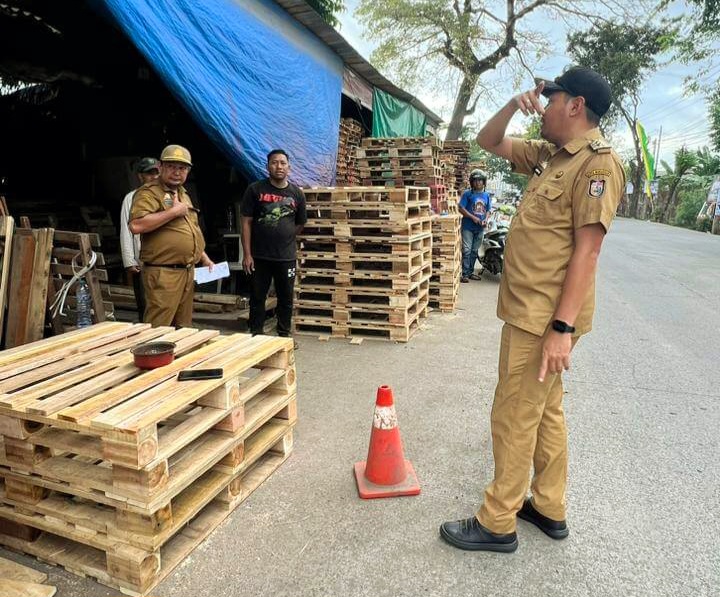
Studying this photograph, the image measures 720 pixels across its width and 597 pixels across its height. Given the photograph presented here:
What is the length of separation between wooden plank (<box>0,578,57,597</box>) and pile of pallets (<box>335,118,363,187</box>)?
741 centimetres

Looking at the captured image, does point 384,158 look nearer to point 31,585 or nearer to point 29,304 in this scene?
point 29,304

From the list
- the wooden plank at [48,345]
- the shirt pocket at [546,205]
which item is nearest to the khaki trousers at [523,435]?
the shirt pocket at [546,205]

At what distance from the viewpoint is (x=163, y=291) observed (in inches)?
158

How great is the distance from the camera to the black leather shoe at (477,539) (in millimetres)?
2396

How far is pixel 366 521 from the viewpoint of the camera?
2.62 metres

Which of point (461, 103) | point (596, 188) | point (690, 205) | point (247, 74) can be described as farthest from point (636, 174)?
point (596, 188)

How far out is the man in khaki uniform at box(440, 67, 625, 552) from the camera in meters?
2.07

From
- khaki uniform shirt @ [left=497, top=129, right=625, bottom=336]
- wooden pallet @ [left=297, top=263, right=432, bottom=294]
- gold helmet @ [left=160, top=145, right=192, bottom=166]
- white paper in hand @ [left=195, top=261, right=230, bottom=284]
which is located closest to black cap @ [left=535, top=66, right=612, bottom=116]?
khaki uniform shirt @ [left=497, top=129, right=625, bottom=336]

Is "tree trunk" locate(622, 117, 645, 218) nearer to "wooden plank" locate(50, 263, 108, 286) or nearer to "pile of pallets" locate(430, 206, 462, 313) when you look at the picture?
"pile of pallets" locate(430, 206, 462, 313)

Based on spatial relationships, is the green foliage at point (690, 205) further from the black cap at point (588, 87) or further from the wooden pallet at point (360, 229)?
the black cap at point (588, 87)

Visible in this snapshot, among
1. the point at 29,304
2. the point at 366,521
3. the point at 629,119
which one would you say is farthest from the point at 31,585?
the point at 629,119

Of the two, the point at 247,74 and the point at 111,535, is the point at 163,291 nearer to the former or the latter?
the point at 111,535

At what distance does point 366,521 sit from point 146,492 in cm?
118

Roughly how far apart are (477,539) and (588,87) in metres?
2.20
